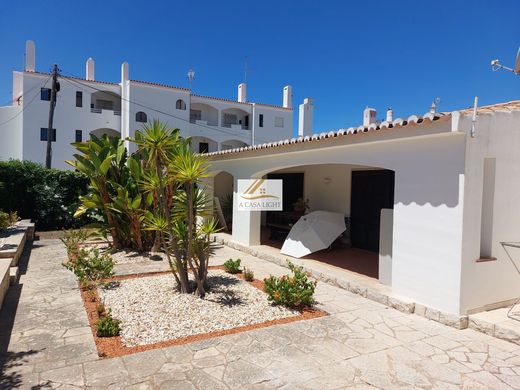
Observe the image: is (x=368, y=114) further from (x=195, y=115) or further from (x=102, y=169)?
(x=195, y=115)

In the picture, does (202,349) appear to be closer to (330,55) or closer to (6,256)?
(6,256)

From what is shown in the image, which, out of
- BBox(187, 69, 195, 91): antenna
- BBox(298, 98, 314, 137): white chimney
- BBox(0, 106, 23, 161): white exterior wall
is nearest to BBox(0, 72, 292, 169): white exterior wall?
BBox(0, 106, 23, 161): white exterior wall

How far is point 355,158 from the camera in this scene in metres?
7.89

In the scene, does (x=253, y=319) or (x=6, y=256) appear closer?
(x=253, y=319)

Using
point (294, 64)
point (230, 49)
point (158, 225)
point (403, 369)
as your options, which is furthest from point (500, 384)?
point (230, 49)

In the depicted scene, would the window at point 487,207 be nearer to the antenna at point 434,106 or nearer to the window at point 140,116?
the antenna at point 434,106

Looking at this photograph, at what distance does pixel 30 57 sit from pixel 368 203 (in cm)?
3783

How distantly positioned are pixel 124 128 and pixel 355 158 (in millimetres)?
35766

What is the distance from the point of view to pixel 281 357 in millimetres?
4770

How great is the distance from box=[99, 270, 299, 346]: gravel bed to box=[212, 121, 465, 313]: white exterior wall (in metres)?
2.34

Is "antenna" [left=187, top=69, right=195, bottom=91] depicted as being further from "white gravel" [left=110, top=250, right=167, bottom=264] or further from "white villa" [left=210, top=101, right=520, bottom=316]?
"white villa" [left=210, top=101, right=520, bottom=316]

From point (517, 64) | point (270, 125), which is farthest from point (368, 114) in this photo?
point (270, 125)

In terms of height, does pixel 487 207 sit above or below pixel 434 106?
below

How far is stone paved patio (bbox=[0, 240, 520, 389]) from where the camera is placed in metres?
4.17
